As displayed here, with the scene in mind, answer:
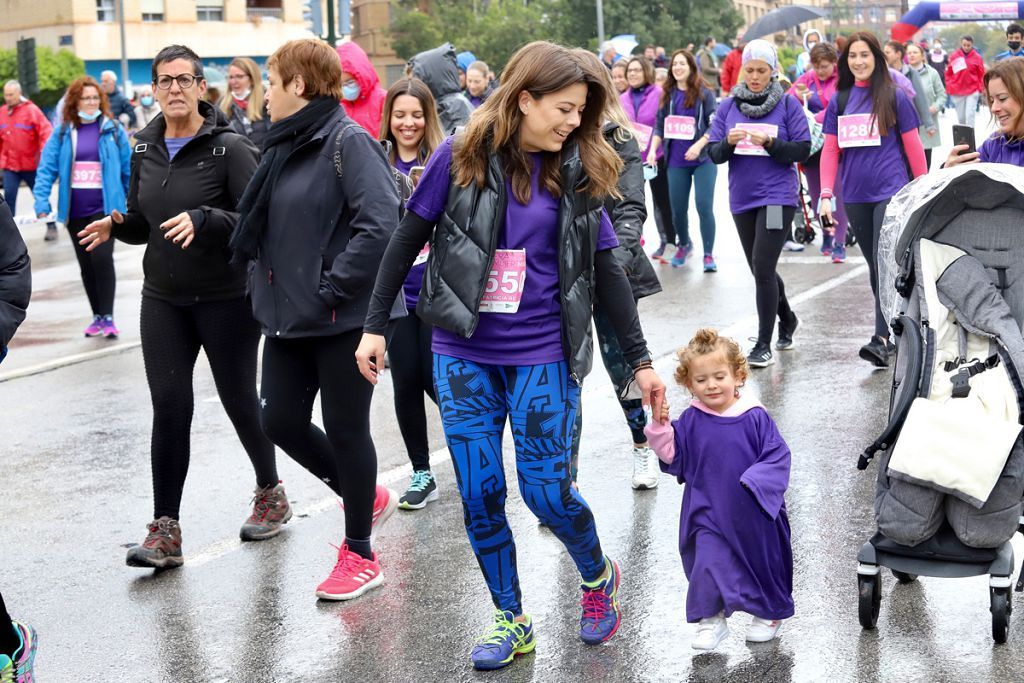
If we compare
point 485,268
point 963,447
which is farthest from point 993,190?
point 485,268

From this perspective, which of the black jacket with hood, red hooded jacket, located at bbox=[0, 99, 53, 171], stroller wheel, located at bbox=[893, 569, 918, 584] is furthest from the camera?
red hooded jacket, located at bbox=[0, 99, 53, 171]

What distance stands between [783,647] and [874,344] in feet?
15.1

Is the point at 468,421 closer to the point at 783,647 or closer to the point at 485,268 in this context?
the point at 485,268

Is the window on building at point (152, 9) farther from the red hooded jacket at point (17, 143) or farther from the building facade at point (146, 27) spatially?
the red hooded jacket at point (17, 143)

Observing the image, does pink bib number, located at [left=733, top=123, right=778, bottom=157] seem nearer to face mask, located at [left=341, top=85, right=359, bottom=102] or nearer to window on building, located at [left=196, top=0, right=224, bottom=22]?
face mask, located at [left=341, top=85, right=359, bottom=102]

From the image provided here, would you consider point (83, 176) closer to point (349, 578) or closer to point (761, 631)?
point (349, 578)

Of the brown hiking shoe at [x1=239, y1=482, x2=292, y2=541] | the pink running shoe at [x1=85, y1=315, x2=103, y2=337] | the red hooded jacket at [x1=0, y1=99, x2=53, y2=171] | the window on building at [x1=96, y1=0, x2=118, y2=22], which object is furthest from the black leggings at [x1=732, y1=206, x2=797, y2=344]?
the window on building at [x1=96, y1=0, x2=118, y2=22]

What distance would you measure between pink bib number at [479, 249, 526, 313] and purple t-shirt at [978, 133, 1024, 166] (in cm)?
233

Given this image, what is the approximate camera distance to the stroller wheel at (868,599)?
483cm

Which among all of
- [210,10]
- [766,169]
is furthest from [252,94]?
[210,10]

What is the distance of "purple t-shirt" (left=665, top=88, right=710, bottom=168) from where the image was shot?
1376 centimetres

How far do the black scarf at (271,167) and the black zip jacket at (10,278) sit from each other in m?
1.10

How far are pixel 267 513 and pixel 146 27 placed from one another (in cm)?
6020

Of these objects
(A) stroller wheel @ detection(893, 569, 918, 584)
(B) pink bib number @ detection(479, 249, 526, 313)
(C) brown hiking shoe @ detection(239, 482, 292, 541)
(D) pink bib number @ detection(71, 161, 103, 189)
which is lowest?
(C) brown hiking shoe @ detection(239, 482, 292, 541)
